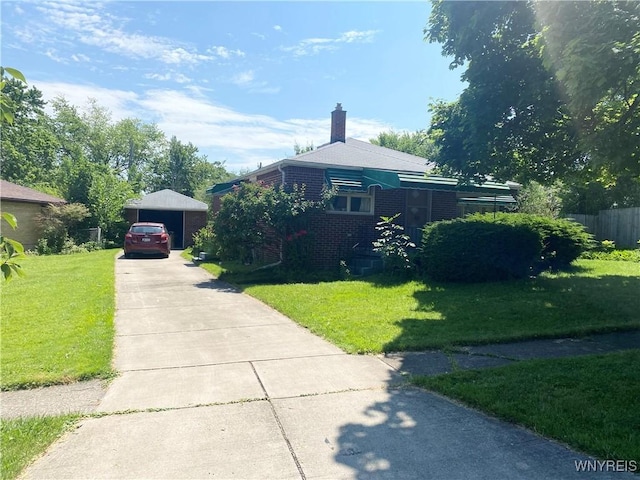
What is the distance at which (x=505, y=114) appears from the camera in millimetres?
8422

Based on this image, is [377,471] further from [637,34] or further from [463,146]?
[463,146]

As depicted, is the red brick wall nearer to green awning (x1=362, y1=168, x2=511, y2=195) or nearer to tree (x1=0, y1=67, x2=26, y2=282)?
green awning (x1=362, y1=168, x2=511, y2=195)

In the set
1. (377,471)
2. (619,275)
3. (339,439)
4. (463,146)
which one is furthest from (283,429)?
(619,275)

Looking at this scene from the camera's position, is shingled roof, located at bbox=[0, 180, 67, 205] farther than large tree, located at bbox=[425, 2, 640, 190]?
Yes

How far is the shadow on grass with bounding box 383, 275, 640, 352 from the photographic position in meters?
6.61

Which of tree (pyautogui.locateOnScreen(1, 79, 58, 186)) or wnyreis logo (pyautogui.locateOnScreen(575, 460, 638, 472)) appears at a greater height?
tree (pyautogui.locateOnScreen(1, 79, 58, 186))

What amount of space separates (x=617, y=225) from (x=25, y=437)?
2473 cm

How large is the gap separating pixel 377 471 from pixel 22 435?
A: 275cm

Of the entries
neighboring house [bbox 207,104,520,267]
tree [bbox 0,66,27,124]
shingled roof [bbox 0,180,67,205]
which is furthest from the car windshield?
tree [bbox 0,66,27,124]

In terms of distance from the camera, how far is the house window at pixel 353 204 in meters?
14.1

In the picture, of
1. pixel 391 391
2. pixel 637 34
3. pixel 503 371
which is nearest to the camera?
pixel 391 391

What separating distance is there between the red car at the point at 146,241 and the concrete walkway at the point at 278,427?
1399 centimetres

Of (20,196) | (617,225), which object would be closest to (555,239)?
(617,225)

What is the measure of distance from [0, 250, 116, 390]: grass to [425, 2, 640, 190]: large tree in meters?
6.70
